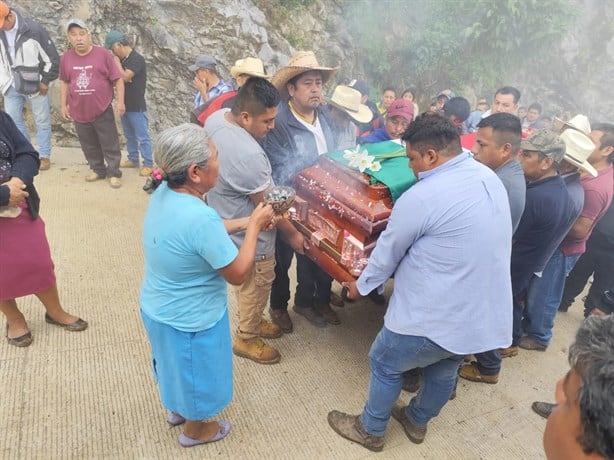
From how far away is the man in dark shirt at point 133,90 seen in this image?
5.74 metres

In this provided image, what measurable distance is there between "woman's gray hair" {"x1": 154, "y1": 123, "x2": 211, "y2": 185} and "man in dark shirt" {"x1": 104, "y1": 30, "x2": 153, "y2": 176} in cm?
451

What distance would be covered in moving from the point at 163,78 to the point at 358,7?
6569 millimetres

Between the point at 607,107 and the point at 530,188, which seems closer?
the point at 530,188

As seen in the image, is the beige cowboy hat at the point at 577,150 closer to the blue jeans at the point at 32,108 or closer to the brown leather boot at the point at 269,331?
the brown leather boot at the point at 269,331

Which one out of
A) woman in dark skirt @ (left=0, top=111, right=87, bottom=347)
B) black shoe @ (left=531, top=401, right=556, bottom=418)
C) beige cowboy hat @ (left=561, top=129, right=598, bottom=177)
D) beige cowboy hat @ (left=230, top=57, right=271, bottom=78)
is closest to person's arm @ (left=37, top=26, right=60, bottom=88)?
beige cowboy hat @ (left=230, top=57, right=271, bottom=78)

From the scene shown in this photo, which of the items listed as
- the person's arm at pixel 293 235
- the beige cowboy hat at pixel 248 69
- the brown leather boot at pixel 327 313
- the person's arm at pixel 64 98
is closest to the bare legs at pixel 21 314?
the person's arm at pixel 293 235

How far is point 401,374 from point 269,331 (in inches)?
54.4

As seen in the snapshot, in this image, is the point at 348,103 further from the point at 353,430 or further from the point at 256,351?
the point at 353,430

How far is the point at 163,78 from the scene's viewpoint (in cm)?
833

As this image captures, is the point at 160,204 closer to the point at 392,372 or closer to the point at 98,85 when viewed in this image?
the point at 392,372

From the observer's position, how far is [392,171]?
2729 mm

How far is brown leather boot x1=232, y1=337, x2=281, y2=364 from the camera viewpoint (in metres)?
3.06

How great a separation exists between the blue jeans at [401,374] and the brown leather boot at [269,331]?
112 centimetres

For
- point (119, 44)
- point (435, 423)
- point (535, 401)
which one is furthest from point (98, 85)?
point (535, 401)
